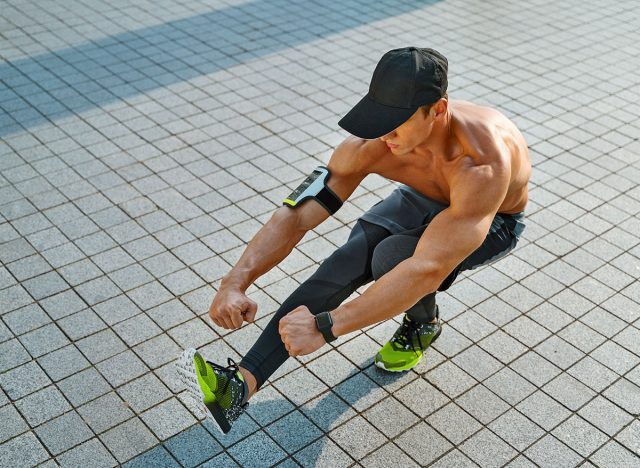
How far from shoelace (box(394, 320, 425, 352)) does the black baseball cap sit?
1.42 metres

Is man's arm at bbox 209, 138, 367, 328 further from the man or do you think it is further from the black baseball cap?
the black baseball cap

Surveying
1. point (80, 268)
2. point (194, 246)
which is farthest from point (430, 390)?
point (80, 268)

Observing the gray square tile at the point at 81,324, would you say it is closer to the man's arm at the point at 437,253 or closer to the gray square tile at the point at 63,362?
the gray square tile at the point at 63,362

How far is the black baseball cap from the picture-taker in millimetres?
3230

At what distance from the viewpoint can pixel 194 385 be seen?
11.1 feet

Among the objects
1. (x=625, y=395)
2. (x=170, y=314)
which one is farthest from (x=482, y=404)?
(x=170, y=314)

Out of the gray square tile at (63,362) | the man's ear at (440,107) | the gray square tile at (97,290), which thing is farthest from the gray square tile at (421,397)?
the gray square tile at (97,290)

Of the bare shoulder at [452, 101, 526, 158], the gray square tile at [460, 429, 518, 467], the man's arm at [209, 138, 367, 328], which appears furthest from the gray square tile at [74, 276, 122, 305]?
the bare shoulder at [452, 101, 526, 158]

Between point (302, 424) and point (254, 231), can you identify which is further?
point (254, 231)

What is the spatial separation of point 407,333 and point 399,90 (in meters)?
1.53

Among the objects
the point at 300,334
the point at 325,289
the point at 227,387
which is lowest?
the point at 227,387

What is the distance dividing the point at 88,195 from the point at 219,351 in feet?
6.40

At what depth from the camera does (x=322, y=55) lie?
26.2 ft

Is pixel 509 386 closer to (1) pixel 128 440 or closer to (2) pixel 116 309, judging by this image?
(1) pixel 128 440
